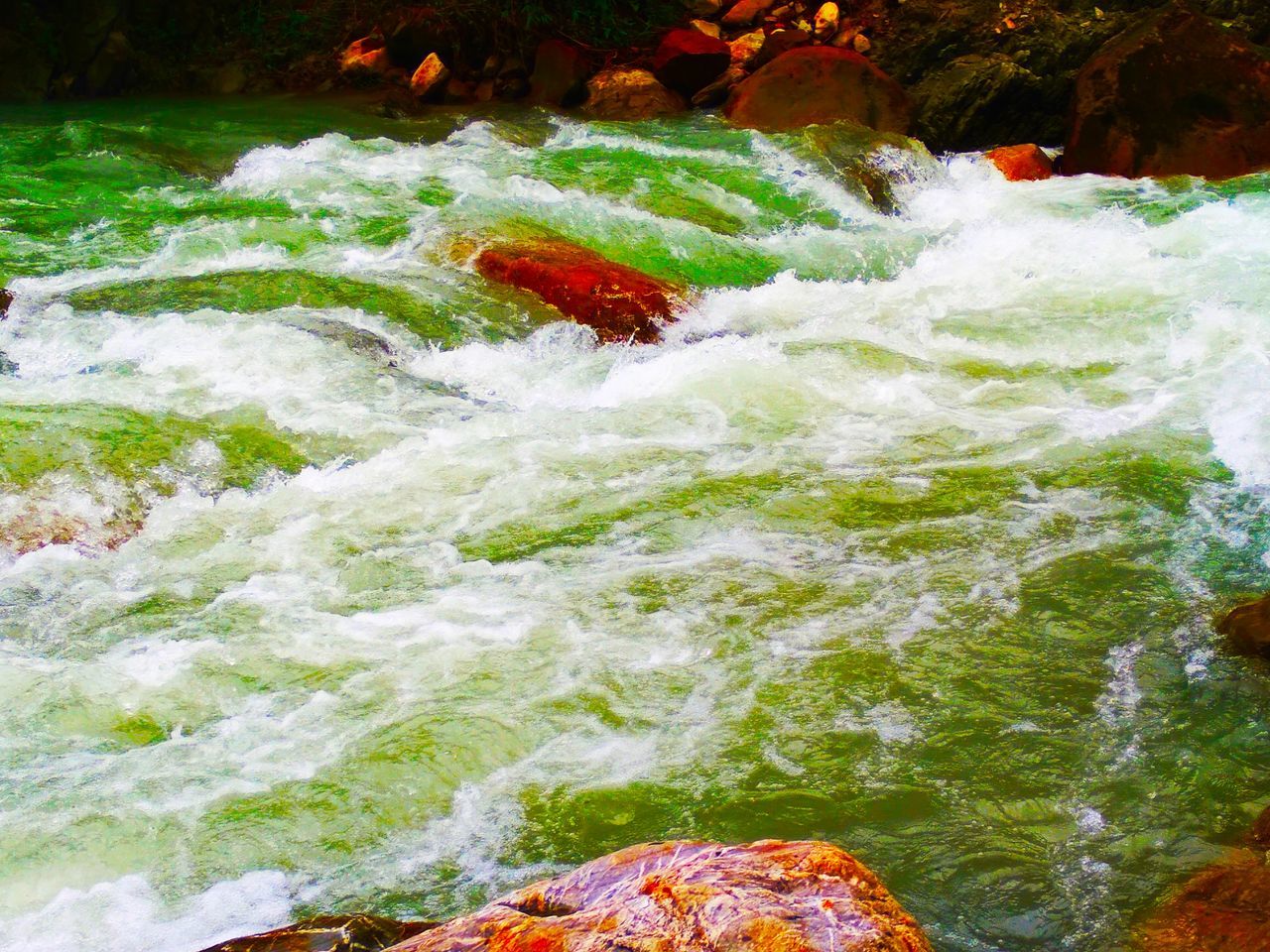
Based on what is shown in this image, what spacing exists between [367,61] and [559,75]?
2.36m

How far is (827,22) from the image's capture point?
12.9 m

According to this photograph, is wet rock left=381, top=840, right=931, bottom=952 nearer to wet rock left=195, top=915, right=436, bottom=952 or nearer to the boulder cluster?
wet rock left=195, top=915, right=436, bottom=952

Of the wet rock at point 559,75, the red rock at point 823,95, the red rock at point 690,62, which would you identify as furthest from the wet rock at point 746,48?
the wet rock at point 559,75

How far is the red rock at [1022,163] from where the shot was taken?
10.1 meters

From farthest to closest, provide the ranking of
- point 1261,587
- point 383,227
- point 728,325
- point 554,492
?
point 383,227 < point 728,325 < point 554,492 < point 1261,587

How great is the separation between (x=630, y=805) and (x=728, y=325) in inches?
166

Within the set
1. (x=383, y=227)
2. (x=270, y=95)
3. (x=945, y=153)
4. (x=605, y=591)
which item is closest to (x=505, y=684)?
(x=605, y=591)

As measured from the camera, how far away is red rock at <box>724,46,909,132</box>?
10.7 metres

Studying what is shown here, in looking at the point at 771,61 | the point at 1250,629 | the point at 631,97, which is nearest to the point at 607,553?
the point at 1250,629

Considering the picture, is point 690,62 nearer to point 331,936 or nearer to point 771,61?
point 771,61

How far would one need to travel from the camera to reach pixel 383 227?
8.06 meters

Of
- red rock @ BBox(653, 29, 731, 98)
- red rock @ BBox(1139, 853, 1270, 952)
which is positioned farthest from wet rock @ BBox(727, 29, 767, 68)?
red rock @ BBox(1139, 853, 1270, 952)

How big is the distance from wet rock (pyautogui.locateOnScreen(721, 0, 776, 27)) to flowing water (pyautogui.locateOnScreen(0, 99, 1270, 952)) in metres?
5.35

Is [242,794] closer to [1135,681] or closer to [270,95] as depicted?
[1135,681]
